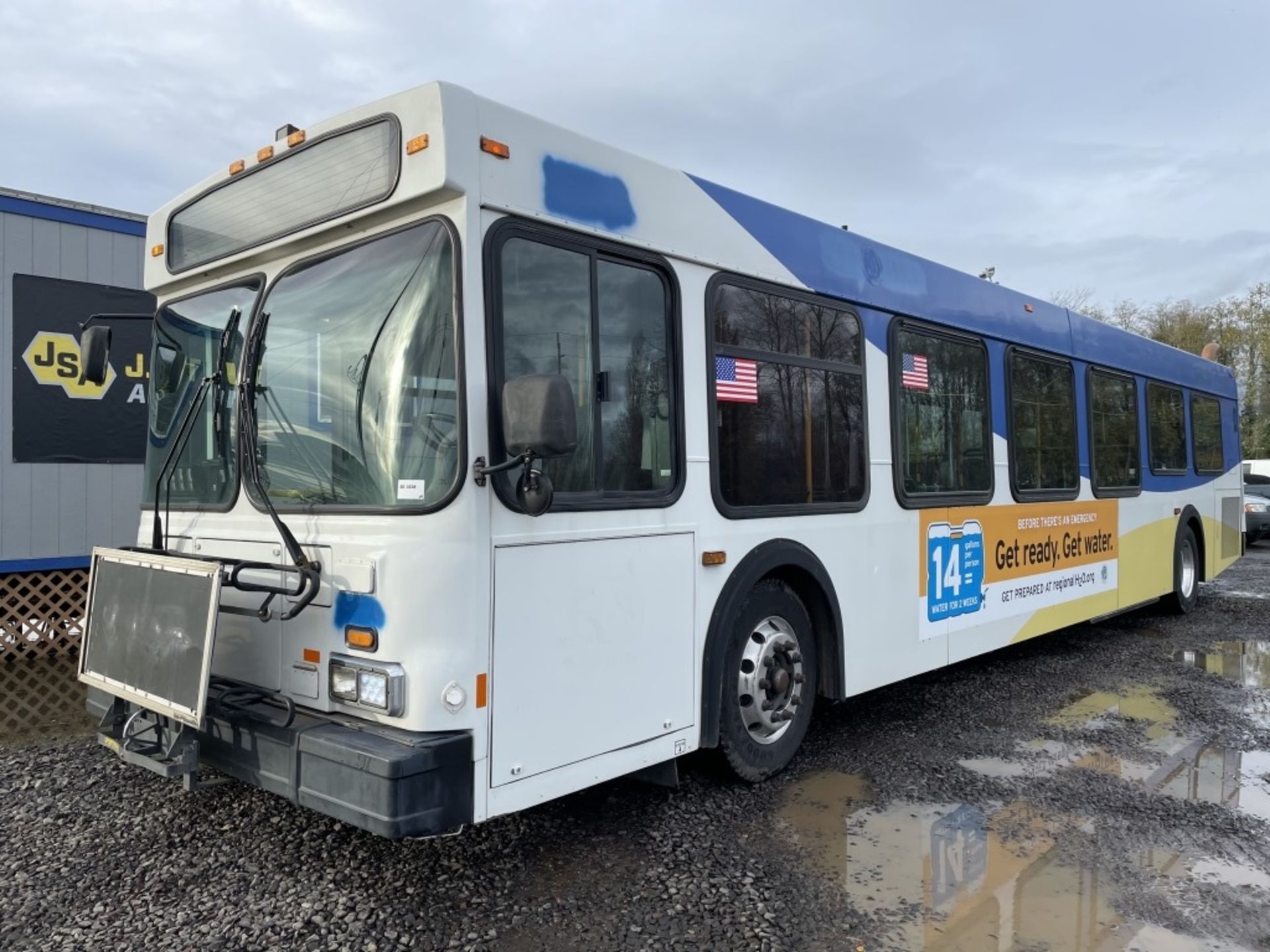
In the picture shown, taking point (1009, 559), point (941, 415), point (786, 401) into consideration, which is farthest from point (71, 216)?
point (1009, 559)

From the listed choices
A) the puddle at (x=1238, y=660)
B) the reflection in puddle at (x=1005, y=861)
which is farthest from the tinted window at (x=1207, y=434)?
the reflection in puddle at (x=1005, y=861)

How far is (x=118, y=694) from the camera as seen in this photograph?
A: 3469mm

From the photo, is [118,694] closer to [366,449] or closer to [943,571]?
[366,449]

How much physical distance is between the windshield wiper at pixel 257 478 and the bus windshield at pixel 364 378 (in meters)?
0.02

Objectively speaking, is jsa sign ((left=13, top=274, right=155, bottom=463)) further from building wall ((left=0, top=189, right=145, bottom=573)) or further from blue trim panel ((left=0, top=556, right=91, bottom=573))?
blue trim panel ((left=0, top=556, right=91, bottom=573))

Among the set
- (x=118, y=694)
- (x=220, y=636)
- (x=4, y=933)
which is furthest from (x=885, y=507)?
(x=4, y=933)

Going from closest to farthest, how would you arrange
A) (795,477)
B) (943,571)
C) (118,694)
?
(118,694), (795,477), (943,571)

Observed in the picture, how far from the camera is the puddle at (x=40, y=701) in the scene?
5422mm

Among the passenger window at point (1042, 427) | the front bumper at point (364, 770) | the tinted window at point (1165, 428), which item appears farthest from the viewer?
the tinted window at point (1165, 428)

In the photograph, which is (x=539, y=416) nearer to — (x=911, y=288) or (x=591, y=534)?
(x=591, y=534)

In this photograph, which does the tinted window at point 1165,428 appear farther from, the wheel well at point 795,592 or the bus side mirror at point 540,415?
the bus side mirror at point 540,415

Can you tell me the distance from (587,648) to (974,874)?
70.3 inches

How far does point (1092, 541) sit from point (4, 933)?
24.3ft

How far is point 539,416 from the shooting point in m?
2.81
